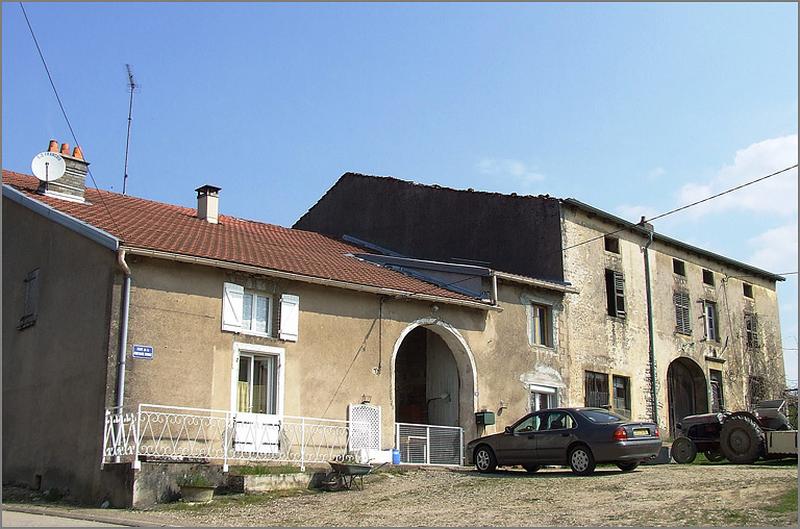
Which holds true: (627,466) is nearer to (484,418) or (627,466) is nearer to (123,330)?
(484,418)

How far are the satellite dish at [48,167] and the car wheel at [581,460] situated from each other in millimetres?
12556

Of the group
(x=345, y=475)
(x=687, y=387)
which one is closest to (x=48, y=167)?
(x=345, y=475)

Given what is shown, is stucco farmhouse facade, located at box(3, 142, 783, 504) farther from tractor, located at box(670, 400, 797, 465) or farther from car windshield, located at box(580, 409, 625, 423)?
car windshield, located at box(580, 409, 625, 423)

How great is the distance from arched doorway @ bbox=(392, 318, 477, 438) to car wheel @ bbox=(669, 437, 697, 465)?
4.64 meters

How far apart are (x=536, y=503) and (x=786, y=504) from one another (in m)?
3.47

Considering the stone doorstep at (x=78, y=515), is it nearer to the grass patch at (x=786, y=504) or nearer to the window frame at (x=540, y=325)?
the grass patch at (x=786, y=504)

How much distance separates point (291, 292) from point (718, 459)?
33.7 feet

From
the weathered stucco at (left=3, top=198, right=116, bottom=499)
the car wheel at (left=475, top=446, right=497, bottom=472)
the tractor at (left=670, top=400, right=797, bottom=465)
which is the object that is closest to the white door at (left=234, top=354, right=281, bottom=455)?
the weathered stucco at (left=3, top=198, right=116, bottom=499)

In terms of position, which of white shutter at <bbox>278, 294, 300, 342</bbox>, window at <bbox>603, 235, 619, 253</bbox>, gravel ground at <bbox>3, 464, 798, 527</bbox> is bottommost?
gravel ground at <bbox>3, 464, 798, 527</bbox>

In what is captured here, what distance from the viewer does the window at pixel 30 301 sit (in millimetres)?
18938

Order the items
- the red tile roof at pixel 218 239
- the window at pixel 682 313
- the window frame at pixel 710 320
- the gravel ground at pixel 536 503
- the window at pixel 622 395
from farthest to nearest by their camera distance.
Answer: the window frame at pixel 710 320 → the window at pixel 682 313 → the window at pixel 622 395 → the red tile roof at pixel 218 239 → the gravel ground at pixel 536 503

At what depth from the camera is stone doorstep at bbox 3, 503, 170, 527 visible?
12227mm

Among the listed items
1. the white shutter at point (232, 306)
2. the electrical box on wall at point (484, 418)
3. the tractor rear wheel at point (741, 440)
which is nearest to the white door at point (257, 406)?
the white shutter at point (232, 306)

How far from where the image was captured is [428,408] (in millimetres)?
23188
